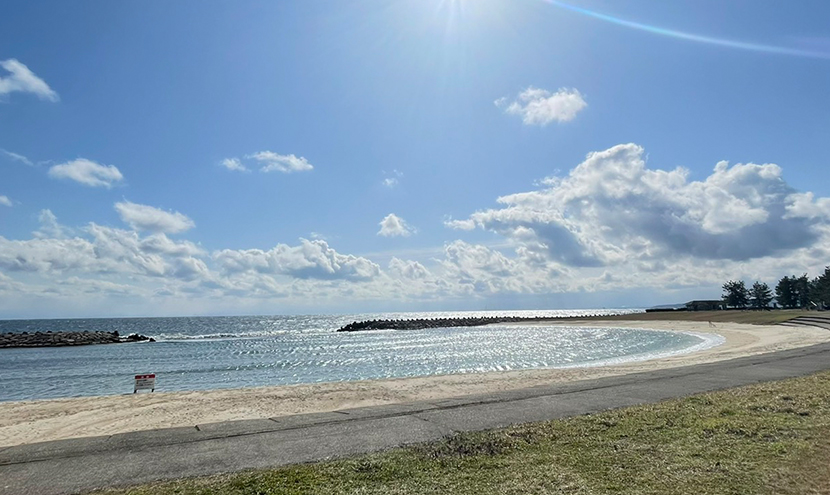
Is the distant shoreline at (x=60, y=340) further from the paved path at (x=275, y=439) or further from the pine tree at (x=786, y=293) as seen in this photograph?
the pine tree at (x=786, y=293)

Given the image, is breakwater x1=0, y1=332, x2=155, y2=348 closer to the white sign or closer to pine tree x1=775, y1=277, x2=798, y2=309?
the white sign

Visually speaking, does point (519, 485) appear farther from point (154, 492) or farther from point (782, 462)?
point (154, 492)

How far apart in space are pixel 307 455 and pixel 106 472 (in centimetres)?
254

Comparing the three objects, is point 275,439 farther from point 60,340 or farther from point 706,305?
point 706,305

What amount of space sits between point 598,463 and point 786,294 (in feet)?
446

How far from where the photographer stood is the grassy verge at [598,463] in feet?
16.6

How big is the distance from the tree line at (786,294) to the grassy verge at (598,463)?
11066 centimetres

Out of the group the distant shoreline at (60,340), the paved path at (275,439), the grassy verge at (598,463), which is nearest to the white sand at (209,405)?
the paved path at (275,439)

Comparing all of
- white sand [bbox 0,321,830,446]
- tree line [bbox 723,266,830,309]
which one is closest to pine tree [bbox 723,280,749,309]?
tree line [bbox 723,266,830,309]

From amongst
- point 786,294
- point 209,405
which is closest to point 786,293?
point 786,294

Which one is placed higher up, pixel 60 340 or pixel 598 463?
pixel 598 463

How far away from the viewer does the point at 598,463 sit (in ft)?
19.0

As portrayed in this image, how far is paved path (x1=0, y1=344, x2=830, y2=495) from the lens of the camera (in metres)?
6.17

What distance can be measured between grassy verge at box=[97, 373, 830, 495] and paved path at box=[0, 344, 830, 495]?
66 cm
